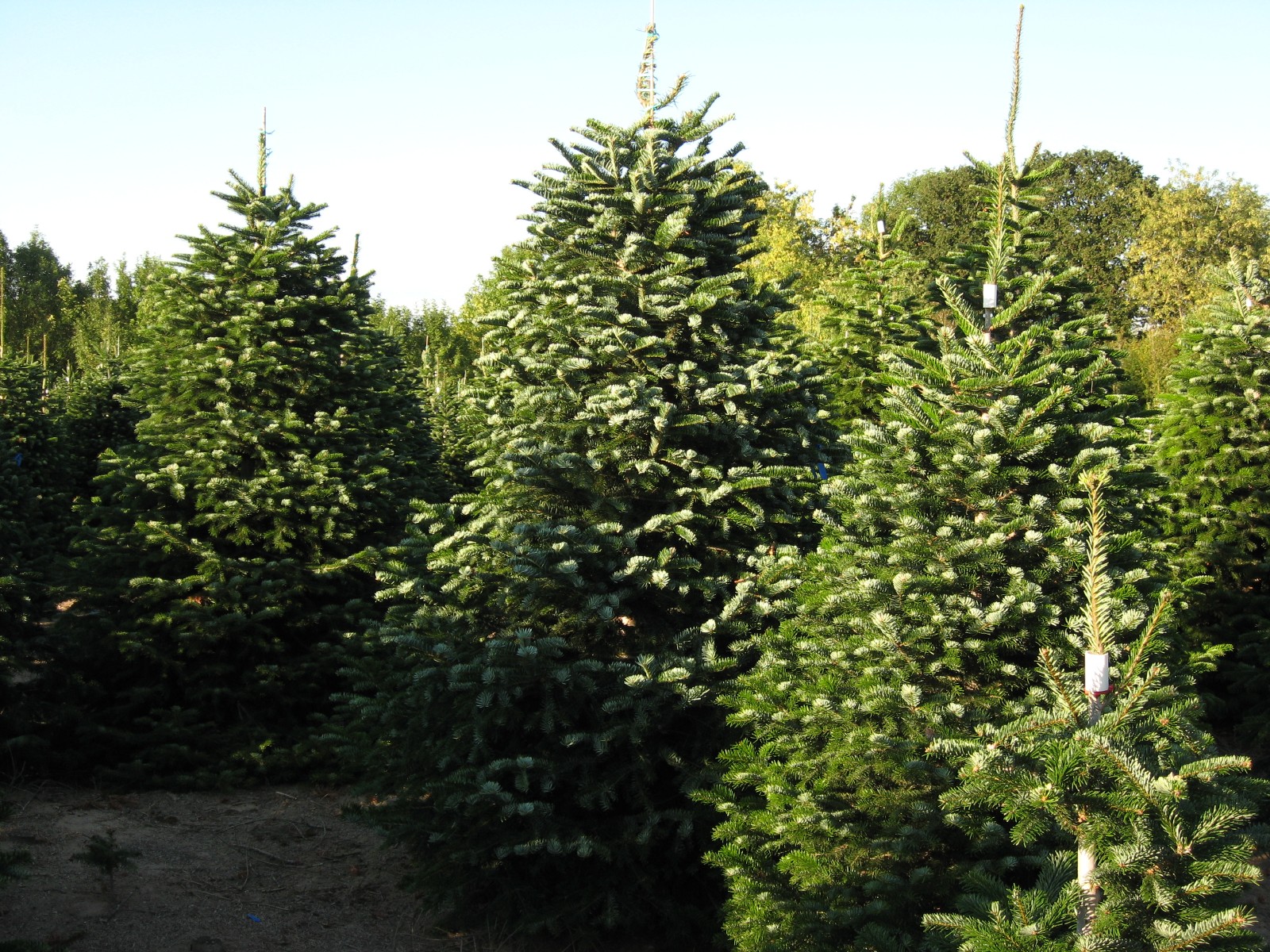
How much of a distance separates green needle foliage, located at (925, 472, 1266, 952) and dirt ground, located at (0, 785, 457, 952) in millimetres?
3165

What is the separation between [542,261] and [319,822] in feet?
13.7

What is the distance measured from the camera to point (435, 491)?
10.5 m

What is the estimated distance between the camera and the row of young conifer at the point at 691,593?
3.29 meters

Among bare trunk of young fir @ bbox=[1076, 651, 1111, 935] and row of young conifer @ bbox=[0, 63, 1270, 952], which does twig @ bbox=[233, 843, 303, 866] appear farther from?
bare trunk of young fir @ bbox=[1076, 651, 1111, 935]

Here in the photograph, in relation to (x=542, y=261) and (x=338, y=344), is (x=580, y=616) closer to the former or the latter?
(x=542, y=261)

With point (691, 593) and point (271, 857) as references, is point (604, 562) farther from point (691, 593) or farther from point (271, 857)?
point (271, 857)

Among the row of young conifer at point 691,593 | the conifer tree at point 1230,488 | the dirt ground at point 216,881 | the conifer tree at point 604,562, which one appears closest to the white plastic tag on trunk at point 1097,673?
the row of young conifer at point 691,593

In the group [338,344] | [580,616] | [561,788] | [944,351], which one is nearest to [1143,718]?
[944,351]

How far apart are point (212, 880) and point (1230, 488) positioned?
8519 millimetres

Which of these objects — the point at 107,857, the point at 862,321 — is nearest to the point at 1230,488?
the point at 862,321

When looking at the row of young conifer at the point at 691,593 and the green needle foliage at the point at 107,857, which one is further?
the green needle foliage at the point at 107,857

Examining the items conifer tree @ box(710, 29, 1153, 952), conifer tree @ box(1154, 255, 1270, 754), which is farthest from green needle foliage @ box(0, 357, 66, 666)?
conifer tree @ box(1154, 255, 1270, 754)

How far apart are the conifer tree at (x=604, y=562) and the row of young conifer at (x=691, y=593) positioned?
0.03m

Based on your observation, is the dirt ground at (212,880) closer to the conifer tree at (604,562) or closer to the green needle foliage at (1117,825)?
the conifer tree at (604,562)
